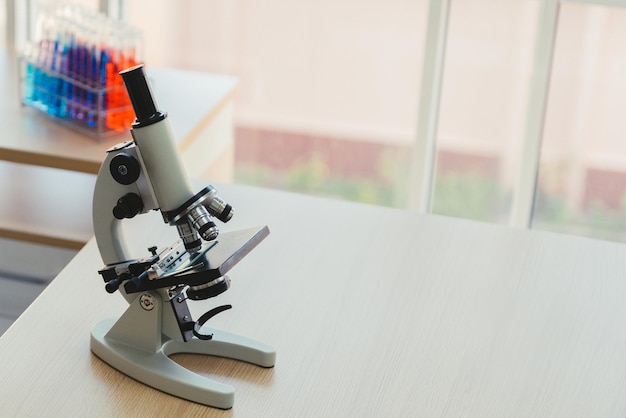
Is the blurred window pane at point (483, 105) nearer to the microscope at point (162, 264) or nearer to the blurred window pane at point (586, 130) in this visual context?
the blurred window pane at point (586, 130)

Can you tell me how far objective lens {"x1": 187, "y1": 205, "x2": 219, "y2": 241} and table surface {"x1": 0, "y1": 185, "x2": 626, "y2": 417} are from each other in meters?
0.26

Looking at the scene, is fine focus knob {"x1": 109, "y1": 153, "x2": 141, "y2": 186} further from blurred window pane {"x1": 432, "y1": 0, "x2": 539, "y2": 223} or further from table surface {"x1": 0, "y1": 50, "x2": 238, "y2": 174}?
blurred window pane {"x1": 432, "y1": 0, "x2": 539, "y2": 223}

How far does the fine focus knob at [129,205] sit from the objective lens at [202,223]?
10cm

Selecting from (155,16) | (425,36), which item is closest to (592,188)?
(425,36)

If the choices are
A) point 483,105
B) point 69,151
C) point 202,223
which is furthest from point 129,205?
point 483,105

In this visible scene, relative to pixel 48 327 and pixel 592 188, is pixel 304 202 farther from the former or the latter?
pixel 592 188

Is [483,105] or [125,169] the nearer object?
[125,169]

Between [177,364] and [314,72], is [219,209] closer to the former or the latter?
[177,364]

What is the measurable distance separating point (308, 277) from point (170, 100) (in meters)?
1.13

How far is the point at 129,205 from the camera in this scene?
1.52 metres

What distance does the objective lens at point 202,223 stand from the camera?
1.45 meters

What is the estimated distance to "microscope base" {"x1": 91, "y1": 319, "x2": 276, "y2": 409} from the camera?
1492mm

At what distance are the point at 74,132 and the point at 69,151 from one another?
15 centimetres

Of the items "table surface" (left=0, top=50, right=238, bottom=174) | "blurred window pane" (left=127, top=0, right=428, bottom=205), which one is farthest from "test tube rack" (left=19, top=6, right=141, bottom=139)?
"blurred window pane" (left=127, top=0, right=428, bottom=205)
